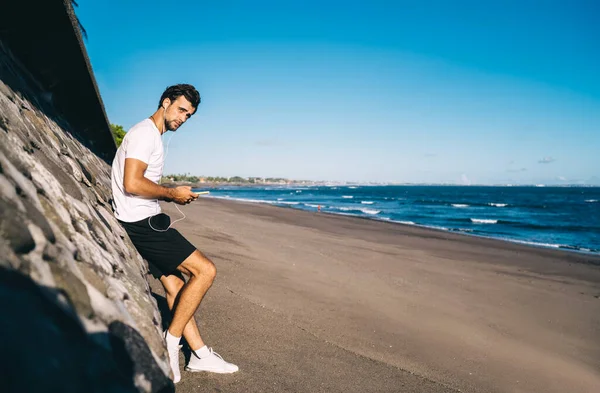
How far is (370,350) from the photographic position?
3.70 m

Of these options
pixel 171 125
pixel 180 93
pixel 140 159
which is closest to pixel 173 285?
pixel 140 159

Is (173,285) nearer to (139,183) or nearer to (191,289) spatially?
(191,289)

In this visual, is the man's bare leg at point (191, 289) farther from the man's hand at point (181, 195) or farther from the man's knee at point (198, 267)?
the man's hand at point (181, 195)

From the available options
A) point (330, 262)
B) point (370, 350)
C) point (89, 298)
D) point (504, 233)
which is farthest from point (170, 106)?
point (504, 233)

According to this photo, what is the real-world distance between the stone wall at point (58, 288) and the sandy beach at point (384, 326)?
106cm

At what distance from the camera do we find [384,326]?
4559mm

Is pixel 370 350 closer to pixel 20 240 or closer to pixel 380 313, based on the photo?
pixel 380 313

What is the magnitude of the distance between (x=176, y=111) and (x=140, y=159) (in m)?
0.63

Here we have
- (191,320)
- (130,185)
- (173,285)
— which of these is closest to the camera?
(130,185)

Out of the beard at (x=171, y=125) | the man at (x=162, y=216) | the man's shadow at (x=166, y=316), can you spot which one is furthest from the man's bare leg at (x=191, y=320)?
the beard at (x=171, y=125)

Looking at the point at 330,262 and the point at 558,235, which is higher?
the point at 330,262

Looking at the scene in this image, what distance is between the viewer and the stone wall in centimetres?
105

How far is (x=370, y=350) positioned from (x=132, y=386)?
113 inches

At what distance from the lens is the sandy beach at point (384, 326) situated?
304 cm
